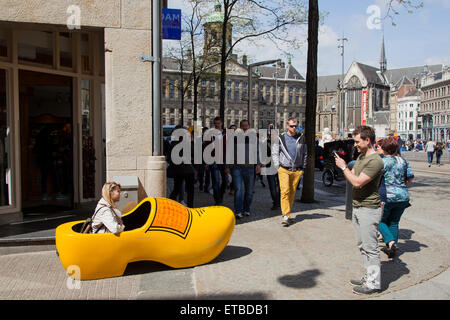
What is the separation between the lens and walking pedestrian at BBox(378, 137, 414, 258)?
5.90m

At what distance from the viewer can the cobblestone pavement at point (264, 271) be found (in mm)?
4527

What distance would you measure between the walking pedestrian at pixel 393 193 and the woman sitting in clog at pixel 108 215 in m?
3.68

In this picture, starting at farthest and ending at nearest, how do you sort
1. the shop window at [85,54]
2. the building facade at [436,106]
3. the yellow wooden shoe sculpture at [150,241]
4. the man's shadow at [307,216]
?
the building facade at [436,106], the shop window at [85,54], the man's shadow at [307,216], the yellow wooden shoe sculpture at [150,241]

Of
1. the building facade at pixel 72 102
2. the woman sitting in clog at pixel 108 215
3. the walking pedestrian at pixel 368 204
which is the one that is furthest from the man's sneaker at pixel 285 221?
the woman sitting in clog at pixel 108 215

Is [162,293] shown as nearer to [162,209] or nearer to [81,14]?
[162,209]

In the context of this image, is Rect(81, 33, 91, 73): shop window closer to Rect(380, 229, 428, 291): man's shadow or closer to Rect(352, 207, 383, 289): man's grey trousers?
Rect(352, 207, 383, 289): man's grey trousers

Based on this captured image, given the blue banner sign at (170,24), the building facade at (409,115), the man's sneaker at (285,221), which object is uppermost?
the building facade at (409,115)

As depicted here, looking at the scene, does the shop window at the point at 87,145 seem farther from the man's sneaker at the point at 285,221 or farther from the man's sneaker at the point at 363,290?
the man's sneaker at the point at 363,290

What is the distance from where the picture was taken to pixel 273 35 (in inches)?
711

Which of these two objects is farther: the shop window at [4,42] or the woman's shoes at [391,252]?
the shop window at [4,42]

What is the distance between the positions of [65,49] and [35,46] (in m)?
0.82

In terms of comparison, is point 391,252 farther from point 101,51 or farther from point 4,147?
point 101,51

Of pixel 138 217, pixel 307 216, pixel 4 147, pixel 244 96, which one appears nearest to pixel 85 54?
pixel 4 147

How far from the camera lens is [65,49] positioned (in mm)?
8734
